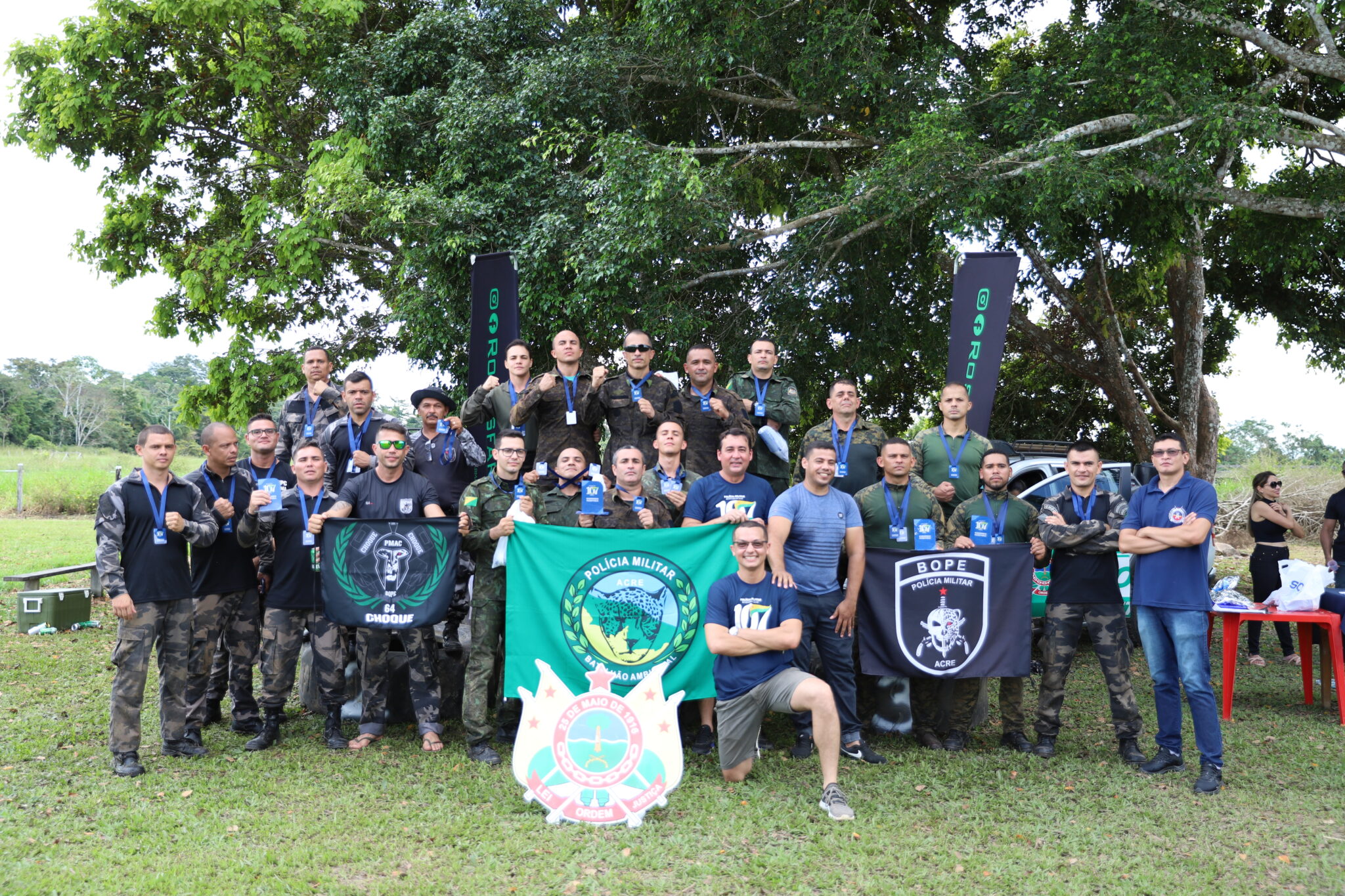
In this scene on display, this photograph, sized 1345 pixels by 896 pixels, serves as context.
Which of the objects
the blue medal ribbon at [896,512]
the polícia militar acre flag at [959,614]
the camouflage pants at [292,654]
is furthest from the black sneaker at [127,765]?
the blue medal ribbon at [896,512]

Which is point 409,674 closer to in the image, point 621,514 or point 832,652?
point 621,514

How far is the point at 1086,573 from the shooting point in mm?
6605

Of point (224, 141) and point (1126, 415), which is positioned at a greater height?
point (224, 141)

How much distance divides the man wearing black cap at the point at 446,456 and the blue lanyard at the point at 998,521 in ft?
13.3

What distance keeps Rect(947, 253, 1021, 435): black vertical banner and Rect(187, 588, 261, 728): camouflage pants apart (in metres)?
6.78

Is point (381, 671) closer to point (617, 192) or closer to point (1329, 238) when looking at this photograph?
point (617, 192)

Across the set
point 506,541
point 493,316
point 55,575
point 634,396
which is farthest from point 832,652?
point 55,575

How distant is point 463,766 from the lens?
247 inches

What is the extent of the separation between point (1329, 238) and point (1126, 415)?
5585 millimetres

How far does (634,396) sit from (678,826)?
356 cm

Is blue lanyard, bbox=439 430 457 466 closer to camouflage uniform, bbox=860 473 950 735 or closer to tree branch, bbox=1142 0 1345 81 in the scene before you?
camouflage uniform, bbox=860 473 950 735

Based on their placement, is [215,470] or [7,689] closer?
[215,470]

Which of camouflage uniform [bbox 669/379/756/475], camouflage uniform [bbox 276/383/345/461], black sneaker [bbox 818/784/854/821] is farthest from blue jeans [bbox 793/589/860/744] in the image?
camouflage uniform [bbox 276/383/345/461]

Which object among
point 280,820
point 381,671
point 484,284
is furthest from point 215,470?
point 484,284
